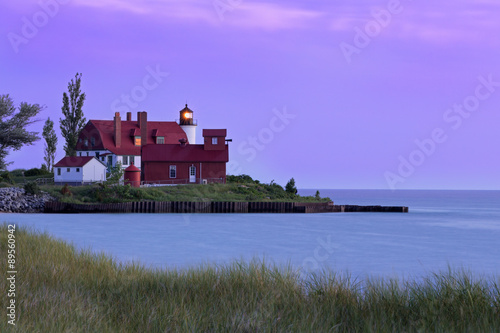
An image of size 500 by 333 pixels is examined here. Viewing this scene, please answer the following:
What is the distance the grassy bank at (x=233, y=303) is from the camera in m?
7.07

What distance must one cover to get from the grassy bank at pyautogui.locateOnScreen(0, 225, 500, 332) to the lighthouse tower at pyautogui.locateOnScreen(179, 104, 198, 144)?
62.4m

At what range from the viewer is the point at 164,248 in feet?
100.0

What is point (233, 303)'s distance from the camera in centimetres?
815

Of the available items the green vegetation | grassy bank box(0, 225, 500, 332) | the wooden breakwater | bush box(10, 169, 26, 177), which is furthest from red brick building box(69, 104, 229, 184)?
grassy bank box(0, 225, 500, 332)

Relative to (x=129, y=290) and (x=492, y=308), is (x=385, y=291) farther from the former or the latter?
(x=129, y=290)

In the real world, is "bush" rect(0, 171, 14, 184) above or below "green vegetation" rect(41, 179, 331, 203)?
above

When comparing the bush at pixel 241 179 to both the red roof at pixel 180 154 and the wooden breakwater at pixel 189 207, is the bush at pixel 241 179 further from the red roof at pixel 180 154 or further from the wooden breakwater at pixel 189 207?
the wooden breakwater at pixel 189 207

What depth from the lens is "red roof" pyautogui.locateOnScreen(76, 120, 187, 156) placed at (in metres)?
68.2

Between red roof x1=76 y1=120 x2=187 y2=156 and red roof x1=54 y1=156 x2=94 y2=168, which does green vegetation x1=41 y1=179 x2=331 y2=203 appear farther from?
red roof x1=76 y1=120 x2=187 y2=156

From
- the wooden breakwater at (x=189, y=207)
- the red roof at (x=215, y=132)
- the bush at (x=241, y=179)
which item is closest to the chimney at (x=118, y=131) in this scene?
the red roof at (x=215, y=132)

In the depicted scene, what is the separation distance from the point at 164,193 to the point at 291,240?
20.1 metres

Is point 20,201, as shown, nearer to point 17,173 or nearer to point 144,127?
point 144,127

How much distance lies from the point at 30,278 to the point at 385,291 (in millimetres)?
6120

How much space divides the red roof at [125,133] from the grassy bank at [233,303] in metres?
58.7
